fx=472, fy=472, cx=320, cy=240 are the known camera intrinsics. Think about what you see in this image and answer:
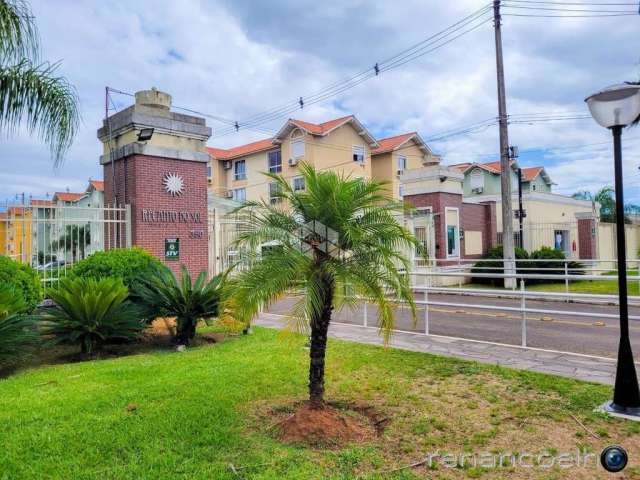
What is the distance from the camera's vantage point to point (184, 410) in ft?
15.0

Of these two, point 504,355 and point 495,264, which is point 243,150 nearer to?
point 495,264

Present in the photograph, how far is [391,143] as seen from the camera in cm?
3509

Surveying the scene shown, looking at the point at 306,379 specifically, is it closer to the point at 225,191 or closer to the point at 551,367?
the point at 551,367

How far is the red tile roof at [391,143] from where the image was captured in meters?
34.4

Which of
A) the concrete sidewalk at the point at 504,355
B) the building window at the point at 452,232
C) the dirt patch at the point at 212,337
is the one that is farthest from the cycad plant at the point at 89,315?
the building window at the point at 452,232

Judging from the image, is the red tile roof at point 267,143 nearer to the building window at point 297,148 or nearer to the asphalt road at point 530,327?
the building window at point 297,148

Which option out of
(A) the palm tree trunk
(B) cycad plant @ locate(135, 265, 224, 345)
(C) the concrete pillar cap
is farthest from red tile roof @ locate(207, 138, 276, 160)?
(A) the palm tree trunk

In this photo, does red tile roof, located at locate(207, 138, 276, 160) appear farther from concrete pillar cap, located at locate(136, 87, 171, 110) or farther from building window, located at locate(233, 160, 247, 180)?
concrete pillar cap, located at locate(136, 87, 171, 110)

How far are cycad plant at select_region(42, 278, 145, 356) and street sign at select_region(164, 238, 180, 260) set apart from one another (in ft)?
10.9

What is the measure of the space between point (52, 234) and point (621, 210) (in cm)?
969

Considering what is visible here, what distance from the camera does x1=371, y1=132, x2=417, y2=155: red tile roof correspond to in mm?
34369

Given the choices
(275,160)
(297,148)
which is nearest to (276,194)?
(297,148)

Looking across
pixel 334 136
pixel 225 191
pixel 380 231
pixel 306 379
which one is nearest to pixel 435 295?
pixel 306 379

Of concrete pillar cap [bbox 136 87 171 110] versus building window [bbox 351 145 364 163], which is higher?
building window [bbox 351 145 364 163]
